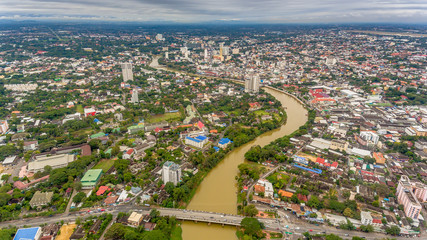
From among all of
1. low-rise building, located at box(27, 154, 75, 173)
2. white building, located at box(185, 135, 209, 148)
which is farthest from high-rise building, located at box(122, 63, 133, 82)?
white building, located at box(185, 135, 209, 148)

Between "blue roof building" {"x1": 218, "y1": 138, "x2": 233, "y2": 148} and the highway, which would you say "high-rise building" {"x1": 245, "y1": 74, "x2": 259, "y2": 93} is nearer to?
"blue roof building" {"x1": 218, "y1": 138, "x2": 233, "y2": 148}

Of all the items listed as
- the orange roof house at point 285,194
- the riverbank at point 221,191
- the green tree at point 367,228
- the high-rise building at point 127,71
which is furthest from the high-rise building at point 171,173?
the high-rise building at point 127,71

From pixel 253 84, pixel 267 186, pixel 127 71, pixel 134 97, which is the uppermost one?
pixel 127 71

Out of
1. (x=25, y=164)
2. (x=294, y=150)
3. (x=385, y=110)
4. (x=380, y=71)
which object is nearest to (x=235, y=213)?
(x=294, y=150)

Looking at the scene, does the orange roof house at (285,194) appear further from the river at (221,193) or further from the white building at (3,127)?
the white building at (3,127)

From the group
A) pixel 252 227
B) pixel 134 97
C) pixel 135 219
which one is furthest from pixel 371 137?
pixel 134 97

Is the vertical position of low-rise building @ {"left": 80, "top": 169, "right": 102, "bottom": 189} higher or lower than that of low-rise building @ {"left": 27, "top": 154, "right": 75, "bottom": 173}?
lower

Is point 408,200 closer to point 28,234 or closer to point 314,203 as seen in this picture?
point 314,203
